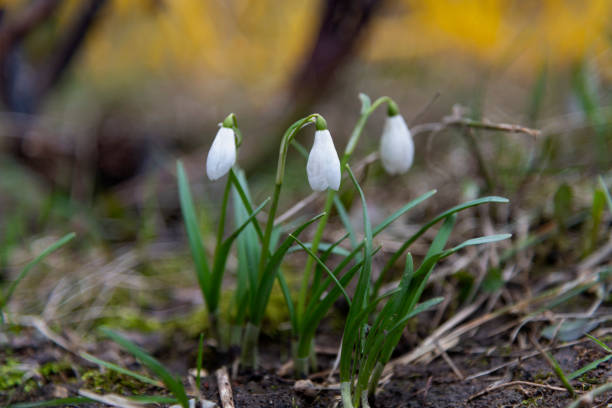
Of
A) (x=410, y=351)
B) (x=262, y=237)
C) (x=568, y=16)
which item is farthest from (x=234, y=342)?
(x=568, y=16)

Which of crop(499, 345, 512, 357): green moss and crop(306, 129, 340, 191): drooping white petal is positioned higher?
crop(306, 129, 340, 191): drooping white petal

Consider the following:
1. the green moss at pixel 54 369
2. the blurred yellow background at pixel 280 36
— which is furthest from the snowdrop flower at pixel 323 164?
the blurred yellow background at pixel 280 36

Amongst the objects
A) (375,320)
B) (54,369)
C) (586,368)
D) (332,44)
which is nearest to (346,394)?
(375,320)

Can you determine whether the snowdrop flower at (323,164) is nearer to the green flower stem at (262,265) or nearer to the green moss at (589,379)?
the green flower stem at (262,265)

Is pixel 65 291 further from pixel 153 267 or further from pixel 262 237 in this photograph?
pixel 262 237

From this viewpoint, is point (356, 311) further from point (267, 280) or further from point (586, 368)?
point (586, 368)

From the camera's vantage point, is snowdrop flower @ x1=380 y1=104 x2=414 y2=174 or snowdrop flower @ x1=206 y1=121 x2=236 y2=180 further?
snowdrop flower @ x1=380 y1=104 x2=414 y2=174

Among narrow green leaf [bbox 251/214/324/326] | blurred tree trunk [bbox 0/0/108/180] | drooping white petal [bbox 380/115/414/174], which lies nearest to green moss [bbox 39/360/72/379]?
narrow green leaf [bbox 251/214/324/326]

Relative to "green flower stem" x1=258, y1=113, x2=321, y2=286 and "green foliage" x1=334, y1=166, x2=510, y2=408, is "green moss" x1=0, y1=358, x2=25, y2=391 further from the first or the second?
"green foliage" x1=334, y1=166, x2=510, y2=408
